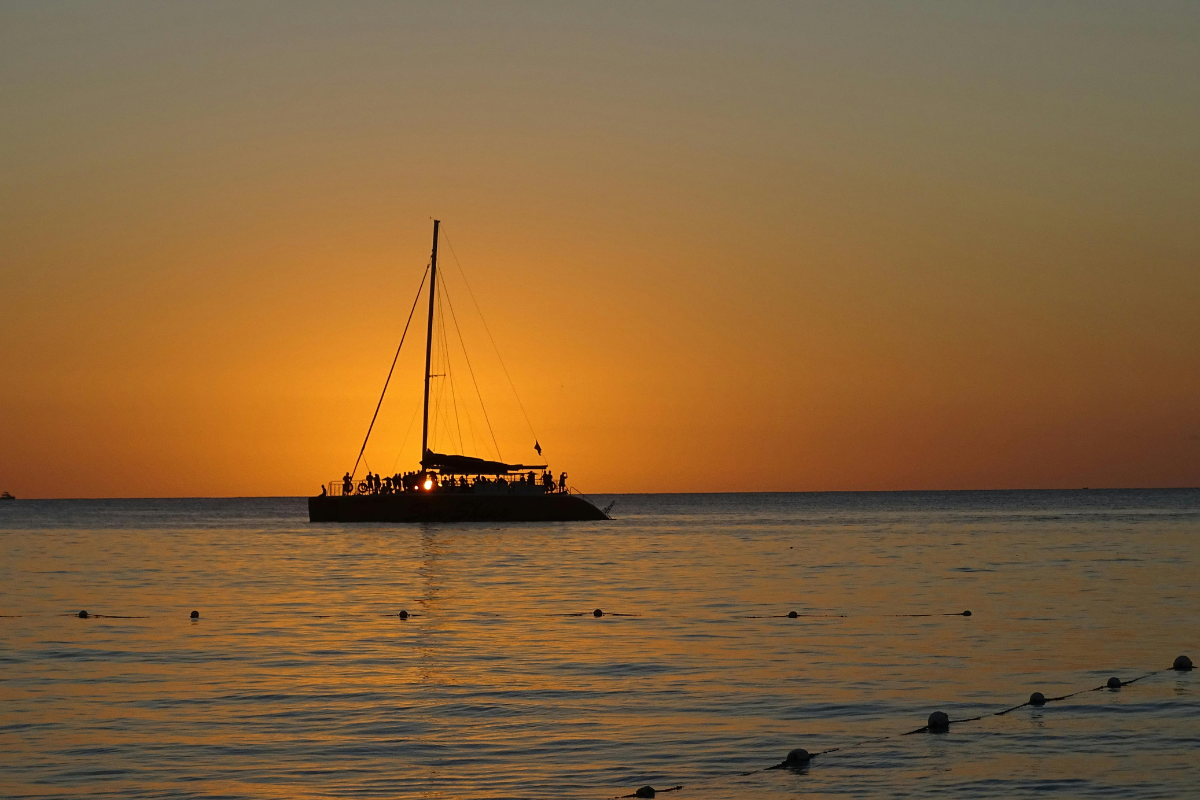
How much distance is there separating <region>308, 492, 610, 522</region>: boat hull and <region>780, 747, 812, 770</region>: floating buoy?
8042cm

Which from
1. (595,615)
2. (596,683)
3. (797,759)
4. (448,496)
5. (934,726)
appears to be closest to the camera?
(797,759)

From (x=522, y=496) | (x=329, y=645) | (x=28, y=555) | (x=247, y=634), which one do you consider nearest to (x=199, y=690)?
(x=329, y=645)

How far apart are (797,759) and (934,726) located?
3130mm

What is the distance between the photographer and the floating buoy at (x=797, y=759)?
18500mm

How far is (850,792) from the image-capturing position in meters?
17.0

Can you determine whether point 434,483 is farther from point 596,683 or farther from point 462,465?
point 596,683

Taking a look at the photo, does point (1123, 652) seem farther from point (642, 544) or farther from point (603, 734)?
point (642, 544)

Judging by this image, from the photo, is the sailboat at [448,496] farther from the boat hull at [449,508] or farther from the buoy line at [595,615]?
the buoy line at [595,615]

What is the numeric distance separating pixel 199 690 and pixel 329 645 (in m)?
6.72

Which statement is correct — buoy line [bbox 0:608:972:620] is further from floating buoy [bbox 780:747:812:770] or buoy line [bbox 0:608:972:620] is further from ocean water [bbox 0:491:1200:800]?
floating buoy [bbox 780:747:812:770]

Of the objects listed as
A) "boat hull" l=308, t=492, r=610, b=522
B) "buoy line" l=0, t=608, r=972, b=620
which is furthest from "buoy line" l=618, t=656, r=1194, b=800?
"boat hull" l=308, t=492, r=610, b=522

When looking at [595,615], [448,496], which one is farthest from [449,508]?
[595,615]

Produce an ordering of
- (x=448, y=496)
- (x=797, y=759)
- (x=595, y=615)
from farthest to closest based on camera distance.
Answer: (x=448, y=496), (x=595, y=615), (x=797, y=759)

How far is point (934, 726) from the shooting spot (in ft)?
67.7
